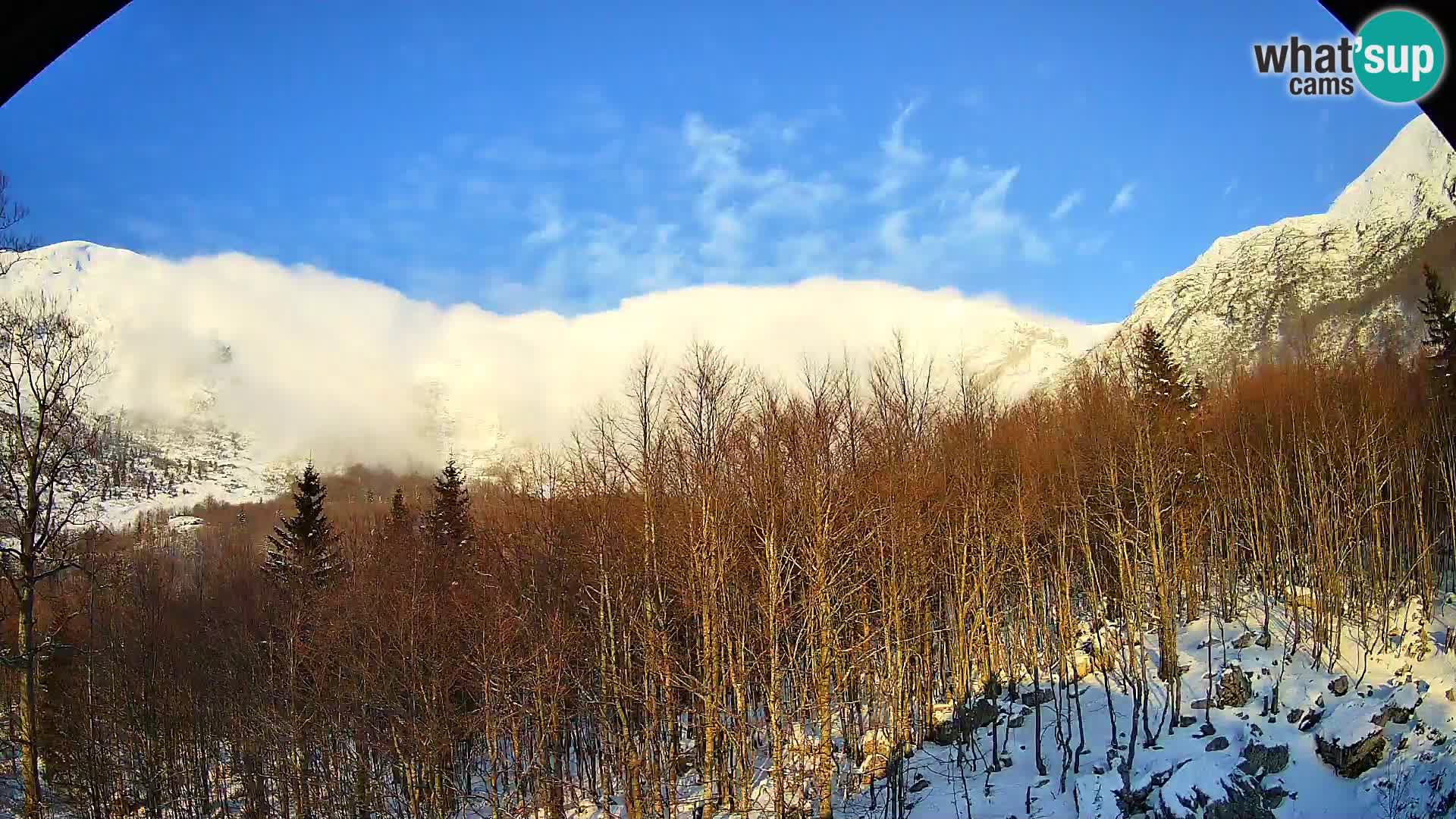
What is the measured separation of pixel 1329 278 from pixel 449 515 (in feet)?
182

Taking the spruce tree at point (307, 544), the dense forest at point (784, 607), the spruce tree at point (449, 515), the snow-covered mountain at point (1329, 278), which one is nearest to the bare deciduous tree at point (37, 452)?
the dense forest at point (784, 607)

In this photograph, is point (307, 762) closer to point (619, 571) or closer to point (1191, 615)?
point (619, 571)

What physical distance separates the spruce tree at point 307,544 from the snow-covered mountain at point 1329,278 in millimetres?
35649

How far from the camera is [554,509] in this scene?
24609 millimetres

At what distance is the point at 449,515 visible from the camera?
Answer: 36.5m

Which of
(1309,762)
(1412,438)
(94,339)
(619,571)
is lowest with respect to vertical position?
(1309,762)

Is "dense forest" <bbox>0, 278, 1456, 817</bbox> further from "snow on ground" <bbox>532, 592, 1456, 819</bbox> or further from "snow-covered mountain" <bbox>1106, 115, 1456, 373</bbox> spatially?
"snow-covered mountain" <bbox>1106, 115, 1456, 373</bbox>

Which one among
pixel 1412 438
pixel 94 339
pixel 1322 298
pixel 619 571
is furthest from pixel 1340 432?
pixel 1322 298

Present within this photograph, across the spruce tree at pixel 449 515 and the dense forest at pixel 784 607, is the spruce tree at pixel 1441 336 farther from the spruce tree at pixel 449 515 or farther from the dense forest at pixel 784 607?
the spruce tree at pixel 449 515

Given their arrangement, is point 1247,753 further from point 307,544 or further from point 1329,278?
point 1329,278

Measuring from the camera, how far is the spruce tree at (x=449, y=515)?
35.4 metres

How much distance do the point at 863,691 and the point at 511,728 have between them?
33.8ft

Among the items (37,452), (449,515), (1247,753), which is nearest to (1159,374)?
(1247,753)

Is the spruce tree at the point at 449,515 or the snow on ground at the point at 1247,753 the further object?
the spruce tree at the point at 449,515
